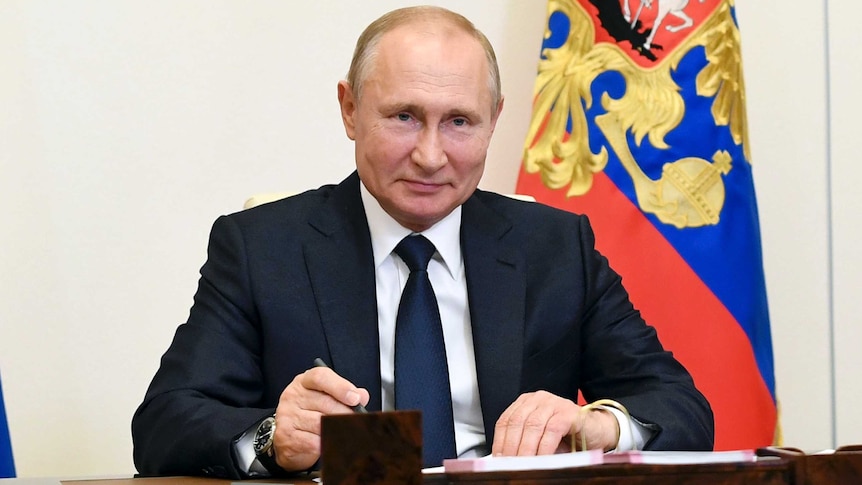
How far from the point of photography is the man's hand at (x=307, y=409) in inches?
58.4

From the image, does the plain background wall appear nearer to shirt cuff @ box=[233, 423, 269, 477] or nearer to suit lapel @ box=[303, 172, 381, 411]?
suit lapel @ box=[303, 172, 381, 411]

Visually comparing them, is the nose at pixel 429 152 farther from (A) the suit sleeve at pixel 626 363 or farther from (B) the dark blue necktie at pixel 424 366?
(A) the suit sleeve at pixel 626 363

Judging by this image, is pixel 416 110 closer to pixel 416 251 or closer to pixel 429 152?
pixel 429 152

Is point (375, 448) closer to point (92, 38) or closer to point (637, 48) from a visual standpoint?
point (637, 48)

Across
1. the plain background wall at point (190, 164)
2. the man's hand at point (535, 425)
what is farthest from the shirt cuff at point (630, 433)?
the plain background wall at point (190, 164)

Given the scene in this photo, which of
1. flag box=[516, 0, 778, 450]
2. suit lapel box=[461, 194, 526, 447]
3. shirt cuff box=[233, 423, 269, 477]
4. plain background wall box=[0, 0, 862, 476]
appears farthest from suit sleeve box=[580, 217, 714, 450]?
plain background wall box=[0, 0, 862, 476]

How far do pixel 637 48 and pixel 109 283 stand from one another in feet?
5.29

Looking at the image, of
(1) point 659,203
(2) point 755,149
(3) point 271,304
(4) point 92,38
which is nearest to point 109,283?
(4) point 92,38

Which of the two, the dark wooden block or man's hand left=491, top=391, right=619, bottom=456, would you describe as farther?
man's hand left=491, top=391, right=619, bottom=456

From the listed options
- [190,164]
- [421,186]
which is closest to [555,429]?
[421,186]

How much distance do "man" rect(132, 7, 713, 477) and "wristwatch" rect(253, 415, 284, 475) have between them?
16 centimetres

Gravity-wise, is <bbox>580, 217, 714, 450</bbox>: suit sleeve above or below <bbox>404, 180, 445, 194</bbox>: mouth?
below

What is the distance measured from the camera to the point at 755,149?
340cm

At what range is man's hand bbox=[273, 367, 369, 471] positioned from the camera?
148 cm
